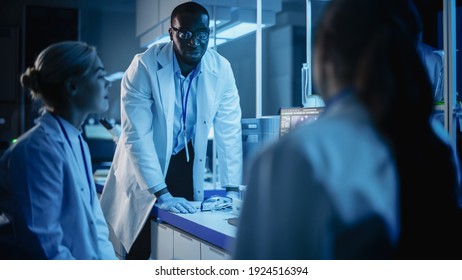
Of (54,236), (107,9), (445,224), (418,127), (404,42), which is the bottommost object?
(54,236)

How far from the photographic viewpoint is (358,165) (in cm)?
60

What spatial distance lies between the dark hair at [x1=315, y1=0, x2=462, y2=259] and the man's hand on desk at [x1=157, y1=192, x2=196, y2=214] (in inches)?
47.5

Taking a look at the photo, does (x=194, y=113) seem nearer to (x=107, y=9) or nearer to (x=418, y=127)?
(x=418, y=127)

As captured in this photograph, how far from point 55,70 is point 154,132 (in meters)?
0.90

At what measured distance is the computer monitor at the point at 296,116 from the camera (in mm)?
1938

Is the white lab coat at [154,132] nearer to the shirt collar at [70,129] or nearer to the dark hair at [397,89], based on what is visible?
the shirt collar at [70,129]

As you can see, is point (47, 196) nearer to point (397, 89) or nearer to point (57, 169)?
point (57, 169)

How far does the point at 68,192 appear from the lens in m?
1.27

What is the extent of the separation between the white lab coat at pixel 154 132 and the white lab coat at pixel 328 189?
4.65ft

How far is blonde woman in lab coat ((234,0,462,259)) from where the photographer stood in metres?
0.59

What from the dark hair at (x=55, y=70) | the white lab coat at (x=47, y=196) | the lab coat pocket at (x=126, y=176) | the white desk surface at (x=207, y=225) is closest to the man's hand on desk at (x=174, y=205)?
the white desk surface at (x=207, y=225)

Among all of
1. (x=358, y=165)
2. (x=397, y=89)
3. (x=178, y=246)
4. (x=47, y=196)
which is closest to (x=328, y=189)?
(x=358, y=165)
